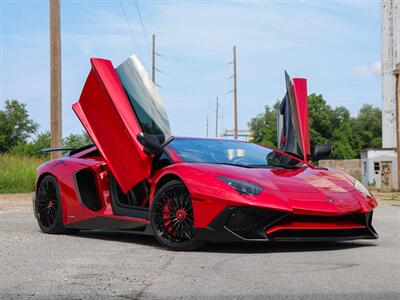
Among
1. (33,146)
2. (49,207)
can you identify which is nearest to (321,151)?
(49,207)

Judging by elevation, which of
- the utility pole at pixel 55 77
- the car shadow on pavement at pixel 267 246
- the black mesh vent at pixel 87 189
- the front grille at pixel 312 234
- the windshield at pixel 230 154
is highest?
the utility pole at pixel 55 77

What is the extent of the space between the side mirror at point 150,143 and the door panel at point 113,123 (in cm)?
8

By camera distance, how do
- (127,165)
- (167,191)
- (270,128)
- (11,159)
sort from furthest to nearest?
(270,128)
(11,159)
(127,165)
(167,191)

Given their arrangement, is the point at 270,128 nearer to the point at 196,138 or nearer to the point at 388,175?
the point at 388,175

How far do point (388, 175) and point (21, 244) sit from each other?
119 feet

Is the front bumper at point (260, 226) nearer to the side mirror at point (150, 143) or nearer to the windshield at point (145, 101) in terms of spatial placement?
the side mirror at point (150, 143)

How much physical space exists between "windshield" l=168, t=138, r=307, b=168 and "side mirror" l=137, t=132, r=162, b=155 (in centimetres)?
25

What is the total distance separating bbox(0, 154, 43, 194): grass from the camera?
23.5 meters

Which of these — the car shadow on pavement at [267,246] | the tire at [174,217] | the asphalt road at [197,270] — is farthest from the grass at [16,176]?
the tire at [174,217]

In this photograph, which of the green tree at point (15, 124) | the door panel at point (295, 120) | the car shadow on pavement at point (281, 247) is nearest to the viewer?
the car shadow on pavement at point (281, 247)

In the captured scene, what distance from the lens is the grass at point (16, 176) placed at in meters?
23.5

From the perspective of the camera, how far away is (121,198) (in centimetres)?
797

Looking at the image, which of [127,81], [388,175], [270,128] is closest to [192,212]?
[127,81]

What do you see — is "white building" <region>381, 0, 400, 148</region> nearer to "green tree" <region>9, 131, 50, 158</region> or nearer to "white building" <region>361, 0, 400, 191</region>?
"white building" <region>361, 0, 400, 191</region>
